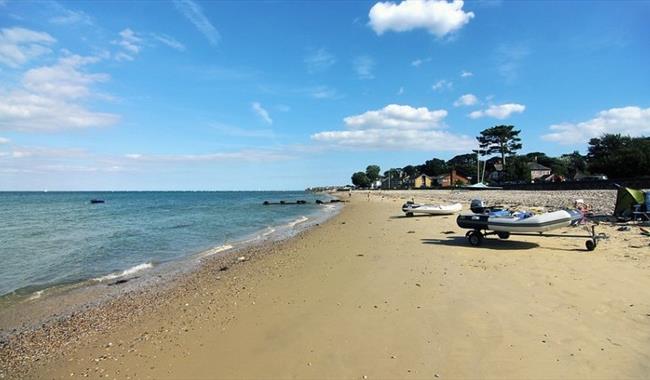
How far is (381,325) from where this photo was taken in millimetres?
6105

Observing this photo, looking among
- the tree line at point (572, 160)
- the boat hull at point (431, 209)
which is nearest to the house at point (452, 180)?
the tree line at point (572, 160)

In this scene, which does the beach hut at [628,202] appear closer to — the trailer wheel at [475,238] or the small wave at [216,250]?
the trailer wheel at [475,238]

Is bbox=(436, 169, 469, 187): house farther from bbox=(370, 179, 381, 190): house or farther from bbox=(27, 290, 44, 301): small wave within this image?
bbox=(27, 290, 44, 301): small wave

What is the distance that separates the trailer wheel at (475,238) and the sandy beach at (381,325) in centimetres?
187

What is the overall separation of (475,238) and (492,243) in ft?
2.42

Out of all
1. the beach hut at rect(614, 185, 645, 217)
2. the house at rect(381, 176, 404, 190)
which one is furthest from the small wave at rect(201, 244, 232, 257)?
the house at rect(381, 176, 404, 190)

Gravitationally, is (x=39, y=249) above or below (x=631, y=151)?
below

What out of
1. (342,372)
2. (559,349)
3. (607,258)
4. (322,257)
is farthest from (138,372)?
(607,258)

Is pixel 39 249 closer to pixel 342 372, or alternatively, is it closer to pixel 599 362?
pixel 342 372

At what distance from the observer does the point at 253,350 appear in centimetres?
550

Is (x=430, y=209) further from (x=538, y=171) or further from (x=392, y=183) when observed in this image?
(x=392, y=183)

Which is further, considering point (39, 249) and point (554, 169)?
point (554, 169)

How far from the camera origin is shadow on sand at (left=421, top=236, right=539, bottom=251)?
12.1 m

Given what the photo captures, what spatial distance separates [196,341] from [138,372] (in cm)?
104
